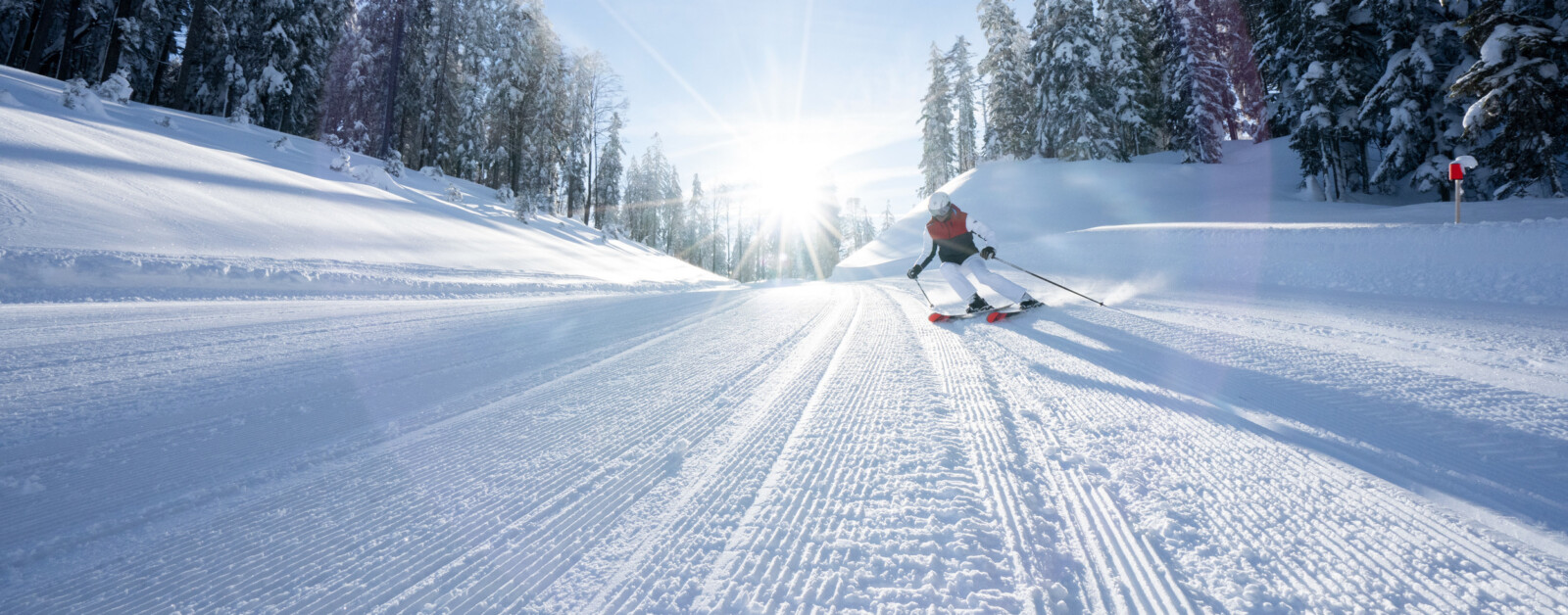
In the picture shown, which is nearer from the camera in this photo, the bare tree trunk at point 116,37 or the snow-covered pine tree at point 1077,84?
the bare tree trunk at point 116,37

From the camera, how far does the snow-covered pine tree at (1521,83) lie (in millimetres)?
9586

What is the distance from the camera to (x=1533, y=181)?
11031mm

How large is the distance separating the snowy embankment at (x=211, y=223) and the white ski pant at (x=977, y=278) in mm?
6172

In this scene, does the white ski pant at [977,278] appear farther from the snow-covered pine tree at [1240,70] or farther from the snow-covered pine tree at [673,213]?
the snow-covered pine tree at [673,213]

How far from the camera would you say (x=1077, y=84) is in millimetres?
23828

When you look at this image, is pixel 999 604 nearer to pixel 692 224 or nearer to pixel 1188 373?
pixel 1188 373

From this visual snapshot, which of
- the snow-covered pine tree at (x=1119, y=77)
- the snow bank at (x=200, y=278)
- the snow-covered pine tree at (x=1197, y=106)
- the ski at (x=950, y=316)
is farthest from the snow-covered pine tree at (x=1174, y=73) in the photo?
the snow bank at (x=200, y=278)

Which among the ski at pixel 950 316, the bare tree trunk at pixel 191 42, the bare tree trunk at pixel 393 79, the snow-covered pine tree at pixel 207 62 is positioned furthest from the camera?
the snow-covered pine tree at pixel 207 62

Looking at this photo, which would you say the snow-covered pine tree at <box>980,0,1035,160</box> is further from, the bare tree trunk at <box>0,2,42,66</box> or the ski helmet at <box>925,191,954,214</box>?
the bare tree trunk at <box>0,2,42,66</box>

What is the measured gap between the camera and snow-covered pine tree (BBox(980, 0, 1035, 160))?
2931 centimetres

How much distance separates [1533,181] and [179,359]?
65.6ft

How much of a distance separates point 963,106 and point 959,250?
38106mm

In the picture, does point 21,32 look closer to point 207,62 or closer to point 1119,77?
point 207,62

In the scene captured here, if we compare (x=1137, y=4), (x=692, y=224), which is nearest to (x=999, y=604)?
(x=1137, y=4)
